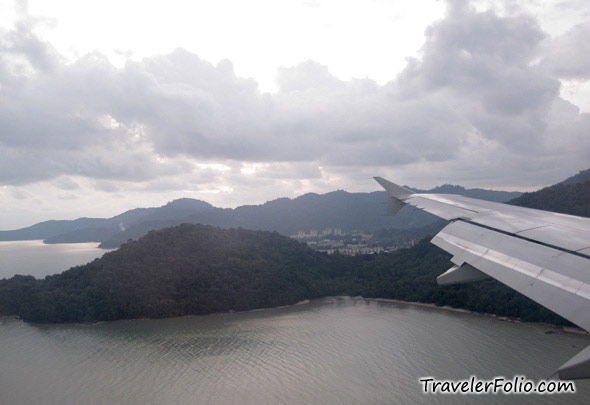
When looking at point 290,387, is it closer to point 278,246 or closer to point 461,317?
point 461,317

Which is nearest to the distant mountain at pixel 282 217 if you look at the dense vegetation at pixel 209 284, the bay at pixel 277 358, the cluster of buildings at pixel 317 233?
the cluster of buildings at pixel 317 233

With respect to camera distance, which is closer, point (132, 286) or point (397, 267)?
point (132, 286)

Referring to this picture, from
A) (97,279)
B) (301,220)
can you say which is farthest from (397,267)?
(301,220)

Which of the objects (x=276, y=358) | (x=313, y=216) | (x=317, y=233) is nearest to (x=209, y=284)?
(x=276, y=358)

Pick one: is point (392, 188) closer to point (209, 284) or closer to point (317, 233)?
point (209, 284)

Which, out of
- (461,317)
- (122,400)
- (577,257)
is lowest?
(461,317)

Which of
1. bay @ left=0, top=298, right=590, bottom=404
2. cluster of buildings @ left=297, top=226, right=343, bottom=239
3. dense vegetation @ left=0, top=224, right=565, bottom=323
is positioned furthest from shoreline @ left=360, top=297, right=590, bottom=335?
cluster of buildings @ left=297, top=226, right=343, bottom=239

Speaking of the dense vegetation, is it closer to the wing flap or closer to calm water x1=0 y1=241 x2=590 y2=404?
calm water x1=0 y1=241 x2=590 y2=404
